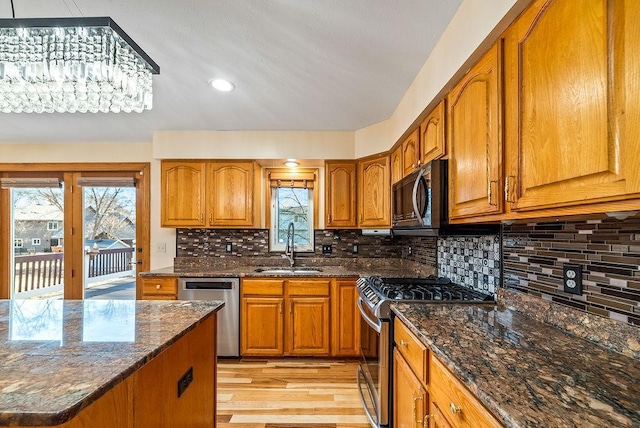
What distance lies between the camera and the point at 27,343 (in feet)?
3.61

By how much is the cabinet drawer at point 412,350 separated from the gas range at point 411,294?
134 mm

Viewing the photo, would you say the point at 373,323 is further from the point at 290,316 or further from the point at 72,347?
the point at 72,347

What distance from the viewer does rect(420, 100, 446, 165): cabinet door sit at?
1841 mm

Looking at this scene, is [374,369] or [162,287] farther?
[162,287]

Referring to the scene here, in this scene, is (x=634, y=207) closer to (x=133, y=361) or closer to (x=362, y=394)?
(x=133, y=361)

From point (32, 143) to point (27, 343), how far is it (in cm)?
377

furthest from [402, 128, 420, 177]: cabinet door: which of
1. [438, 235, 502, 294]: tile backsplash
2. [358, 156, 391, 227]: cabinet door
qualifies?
[438, 235, 502, 294]: tile backsplash

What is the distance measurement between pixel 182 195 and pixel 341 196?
65.1 inches

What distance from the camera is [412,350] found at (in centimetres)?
145

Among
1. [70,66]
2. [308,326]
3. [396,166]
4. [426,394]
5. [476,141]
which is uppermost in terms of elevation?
[70,66]

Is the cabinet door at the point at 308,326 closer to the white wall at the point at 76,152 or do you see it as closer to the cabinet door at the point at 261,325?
the cabinet door at the point at 261,325

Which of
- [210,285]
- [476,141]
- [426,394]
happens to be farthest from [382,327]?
[210,285]

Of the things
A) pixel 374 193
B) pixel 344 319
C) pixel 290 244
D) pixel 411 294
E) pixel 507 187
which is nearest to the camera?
pixel 507 187

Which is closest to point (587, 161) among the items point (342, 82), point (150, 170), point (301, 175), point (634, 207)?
point (634, 207)
